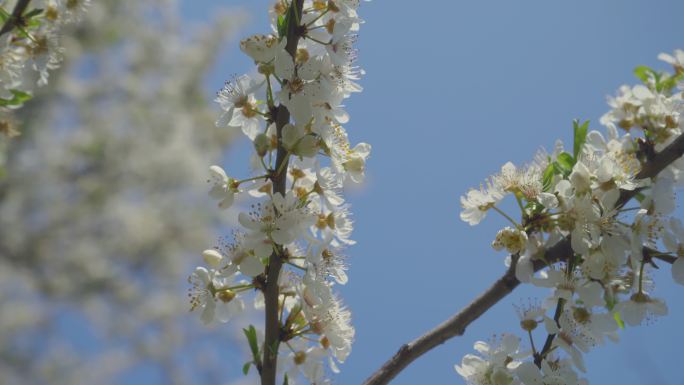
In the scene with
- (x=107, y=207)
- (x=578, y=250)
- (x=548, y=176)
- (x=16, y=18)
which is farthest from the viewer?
(x=107, y=207)

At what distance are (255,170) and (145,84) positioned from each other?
8200 mm

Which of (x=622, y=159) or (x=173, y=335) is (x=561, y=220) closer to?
(x=622, y=159)

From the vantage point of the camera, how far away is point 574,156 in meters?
1.13

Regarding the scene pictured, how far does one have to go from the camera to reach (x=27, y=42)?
1515 mm

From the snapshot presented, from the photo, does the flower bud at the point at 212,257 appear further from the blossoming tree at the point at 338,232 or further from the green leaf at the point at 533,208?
the green leaf at the point at 533,208

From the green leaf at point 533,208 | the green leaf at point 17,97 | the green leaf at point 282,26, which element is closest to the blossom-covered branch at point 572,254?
the green leaf at point 533,208

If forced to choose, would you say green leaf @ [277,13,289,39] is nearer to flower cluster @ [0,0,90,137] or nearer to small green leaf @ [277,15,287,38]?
small green leaf @ [277,15,287,38]

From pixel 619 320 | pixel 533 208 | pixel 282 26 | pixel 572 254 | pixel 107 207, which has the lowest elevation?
pixel 619 320

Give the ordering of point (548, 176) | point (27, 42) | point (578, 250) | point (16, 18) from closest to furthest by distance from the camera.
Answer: point (578, 250), point (548, 176), point (16, 18), point (27, 42)

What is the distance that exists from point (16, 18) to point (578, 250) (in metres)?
1.31

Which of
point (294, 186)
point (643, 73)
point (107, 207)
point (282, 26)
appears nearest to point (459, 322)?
point (294, 186)

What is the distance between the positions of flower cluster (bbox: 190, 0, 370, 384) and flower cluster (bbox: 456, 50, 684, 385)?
0.29 m

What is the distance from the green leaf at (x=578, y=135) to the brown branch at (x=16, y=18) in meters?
1.23

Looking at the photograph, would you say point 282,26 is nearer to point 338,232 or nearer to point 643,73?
point 338,232
